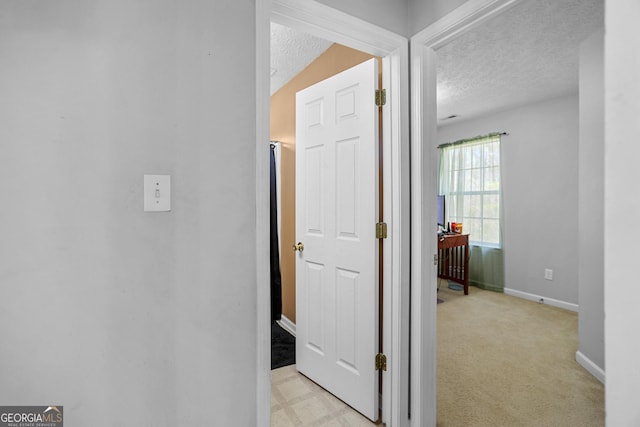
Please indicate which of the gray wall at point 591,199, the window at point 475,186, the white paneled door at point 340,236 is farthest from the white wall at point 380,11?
the window at point 475,186

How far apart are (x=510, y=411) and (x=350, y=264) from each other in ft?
4.19

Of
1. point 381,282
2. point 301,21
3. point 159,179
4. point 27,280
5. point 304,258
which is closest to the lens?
point 27,280

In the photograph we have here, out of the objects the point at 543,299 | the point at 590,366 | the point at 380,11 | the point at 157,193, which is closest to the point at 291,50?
the point at 380,11

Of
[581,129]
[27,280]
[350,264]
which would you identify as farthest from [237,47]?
[581,129]

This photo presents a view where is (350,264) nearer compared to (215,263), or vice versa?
(215,263)

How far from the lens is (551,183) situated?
382cm

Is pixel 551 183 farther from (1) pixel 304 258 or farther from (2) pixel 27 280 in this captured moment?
(2) pixel 27 280

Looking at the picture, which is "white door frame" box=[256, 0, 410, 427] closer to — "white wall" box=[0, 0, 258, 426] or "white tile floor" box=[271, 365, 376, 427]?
"white tile floor" box=[271, 365, 376, 427]

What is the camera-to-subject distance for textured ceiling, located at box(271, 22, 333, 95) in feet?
7.13

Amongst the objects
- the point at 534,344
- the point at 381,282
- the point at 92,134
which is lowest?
the point at 534,344

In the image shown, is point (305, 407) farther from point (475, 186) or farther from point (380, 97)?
point (475, 186)

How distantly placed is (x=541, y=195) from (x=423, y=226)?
321 centimetres

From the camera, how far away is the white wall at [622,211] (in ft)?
0.72

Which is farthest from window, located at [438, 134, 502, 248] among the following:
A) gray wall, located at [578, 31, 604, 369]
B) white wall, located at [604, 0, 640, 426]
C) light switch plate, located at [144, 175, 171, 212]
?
white wall, located at [604, 0, 640, 426]
